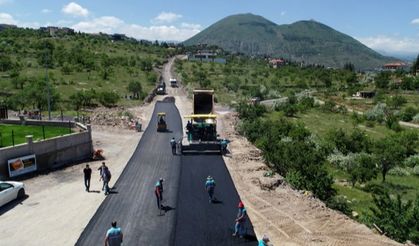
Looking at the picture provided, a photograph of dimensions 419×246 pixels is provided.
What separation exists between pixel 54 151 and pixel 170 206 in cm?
1192

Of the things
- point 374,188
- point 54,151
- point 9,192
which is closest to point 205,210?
point 9,192

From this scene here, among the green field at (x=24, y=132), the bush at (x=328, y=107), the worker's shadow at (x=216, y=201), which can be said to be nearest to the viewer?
the worker's shadow at (x=216, y=201)

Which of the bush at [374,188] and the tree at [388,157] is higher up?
the tree at [388,157]

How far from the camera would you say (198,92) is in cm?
3916

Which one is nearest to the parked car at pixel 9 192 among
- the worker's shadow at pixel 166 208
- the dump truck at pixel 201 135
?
the worker's shadow at pixel 166 208

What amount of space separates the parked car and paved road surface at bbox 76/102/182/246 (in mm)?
4668

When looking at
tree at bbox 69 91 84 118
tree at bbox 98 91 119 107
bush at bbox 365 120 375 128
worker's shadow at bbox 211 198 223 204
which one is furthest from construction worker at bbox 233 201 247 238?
bush at bbox 365 120 375 128

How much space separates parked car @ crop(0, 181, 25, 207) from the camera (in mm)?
21516

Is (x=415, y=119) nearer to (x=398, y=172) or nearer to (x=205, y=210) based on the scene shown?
Result: (x=398, y=172)

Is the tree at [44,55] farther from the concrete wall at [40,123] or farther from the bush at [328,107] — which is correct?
the bush at [328,107]

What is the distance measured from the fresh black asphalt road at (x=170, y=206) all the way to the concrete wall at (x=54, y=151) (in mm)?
3975

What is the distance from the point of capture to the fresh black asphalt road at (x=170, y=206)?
17719mm

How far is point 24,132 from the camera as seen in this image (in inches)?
1339

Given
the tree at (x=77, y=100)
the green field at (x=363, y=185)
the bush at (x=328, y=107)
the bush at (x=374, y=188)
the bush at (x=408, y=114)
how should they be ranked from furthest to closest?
the bush at (x=328, y=107) → the bush at (x=408, y=114) → the tree at (x=77, y=100) → the bush at (x=374, y=188) → the green field at (x=363, y=185)
